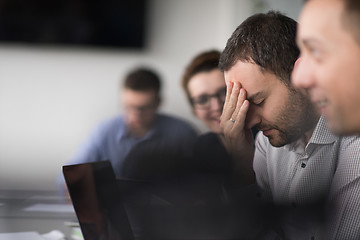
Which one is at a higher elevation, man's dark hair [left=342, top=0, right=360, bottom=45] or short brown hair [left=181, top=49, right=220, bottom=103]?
man's dark hair [left=342, top=0, right=360, bottom=45]

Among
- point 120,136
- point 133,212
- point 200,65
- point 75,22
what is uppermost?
point 75,22

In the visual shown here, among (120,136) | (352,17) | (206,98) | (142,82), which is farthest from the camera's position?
(142,82)

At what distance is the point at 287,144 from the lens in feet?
2.00

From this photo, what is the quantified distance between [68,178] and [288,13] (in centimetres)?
39

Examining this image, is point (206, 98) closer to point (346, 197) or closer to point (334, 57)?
point (346, 197)

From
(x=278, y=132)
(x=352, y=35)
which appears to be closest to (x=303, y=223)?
(x=278, y=132)

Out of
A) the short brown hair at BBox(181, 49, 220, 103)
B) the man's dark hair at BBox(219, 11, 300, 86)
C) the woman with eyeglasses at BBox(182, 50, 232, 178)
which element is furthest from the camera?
the short brown hair at BBox(181, 49, 220, 103)

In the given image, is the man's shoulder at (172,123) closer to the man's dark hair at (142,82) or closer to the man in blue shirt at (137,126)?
the man in blue shirt at (137,126)

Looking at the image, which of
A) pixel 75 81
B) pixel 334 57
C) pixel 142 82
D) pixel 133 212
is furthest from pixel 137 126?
pixel 334 57

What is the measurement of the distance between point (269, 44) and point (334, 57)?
162 millimetres

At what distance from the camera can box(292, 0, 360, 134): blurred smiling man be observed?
0.43 m

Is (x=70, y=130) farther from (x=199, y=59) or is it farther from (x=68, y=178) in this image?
(x=68, y=178)

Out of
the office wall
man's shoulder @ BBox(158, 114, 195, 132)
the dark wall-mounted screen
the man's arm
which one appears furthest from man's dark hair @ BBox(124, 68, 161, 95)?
the man's arm

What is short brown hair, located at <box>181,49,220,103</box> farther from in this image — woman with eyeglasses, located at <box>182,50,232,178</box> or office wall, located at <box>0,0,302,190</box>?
office wall, located at <box>0,0,302,190</box>
